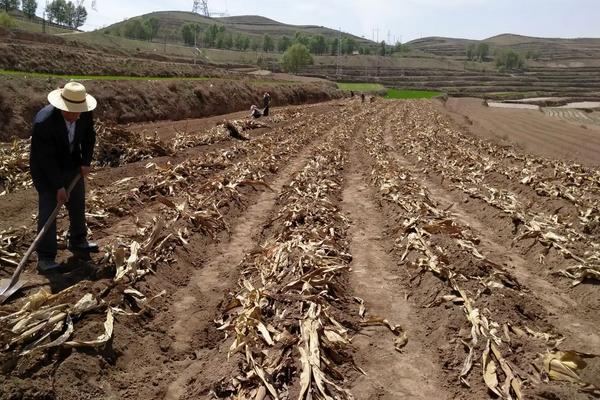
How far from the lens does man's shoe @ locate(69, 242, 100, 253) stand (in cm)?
633

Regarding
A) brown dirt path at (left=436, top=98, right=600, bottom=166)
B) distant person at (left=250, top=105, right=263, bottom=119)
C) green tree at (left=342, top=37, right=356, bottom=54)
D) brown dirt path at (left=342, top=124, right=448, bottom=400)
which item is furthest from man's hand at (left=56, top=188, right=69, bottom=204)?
green tree at (left=342, top=37, right=356, bottom=54)

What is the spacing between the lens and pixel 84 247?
635 centimetres

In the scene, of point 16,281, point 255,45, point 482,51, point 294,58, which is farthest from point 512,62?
point 16,281

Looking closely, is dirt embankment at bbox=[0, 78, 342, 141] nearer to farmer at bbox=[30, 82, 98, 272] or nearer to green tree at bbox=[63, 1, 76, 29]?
farmer at bbox=[30, 82, 98, 272]

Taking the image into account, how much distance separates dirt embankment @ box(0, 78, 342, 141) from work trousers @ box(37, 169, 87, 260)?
10473 millimetres

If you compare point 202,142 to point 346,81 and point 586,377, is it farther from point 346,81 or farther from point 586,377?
point 346,81

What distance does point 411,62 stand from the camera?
148875mm

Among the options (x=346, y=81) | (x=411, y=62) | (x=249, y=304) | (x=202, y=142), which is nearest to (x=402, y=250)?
(x=249, y=304)

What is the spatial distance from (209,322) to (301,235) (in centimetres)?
248

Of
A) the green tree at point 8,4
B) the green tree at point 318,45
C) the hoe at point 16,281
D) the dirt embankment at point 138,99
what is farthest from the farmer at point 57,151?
the green tree at point 318,45

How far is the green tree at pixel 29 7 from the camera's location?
120 metres

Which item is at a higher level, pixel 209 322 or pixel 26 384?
pixel 26 384

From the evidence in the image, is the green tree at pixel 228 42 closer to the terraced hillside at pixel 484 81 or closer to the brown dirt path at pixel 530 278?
the terraced hillside at pixel 484 81

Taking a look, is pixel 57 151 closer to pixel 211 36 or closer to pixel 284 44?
pixel 211 36
